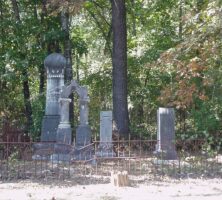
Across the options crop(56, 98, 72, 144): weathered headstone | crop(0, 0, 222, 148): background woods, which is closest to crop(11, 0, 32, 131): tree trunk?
crop(0, 0, 222, 148): background woods

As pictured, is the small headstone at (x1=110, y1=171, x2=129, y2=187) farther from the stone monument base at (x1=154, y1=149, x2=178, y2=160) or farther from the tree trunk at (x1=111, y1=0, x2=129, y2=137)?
the tree trunk at (x1=111, y1=0, x2=129, y2=137)

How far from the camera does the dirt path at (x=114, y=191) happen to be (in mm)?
8273

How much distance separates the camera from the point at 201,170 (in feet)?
36.3

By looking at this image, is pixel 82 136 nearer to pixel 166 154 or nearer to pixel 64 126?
pixel 64 126

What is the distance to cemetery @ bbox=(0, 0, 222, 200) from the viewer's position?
1019cm

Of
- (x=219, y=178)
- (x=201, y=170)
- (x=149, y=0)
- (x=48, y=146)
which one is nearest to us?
(x=219, y=178)

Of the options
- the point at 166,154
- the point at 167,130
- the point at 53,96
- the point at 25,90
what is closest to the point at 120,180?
the point at 166,154

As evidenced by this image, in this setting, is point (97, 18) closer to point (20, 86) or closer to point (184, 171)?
point (20, 86)

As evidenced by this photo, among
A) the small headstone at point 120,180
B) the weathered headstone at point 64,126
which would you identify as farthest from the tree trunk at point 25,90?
the small headstone at point 120,180

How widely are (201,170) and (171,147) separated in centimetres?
208

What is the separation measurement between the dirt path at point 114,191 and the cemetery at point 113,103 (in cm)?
2

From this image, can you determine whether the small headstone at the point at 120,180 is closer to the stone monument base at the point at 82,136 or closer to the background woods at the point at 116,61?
the background woods at the point at 116,61

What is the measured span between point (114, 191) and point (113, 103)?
8875 millimetres

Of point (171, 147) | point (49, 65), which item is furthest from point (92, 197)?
A: point (49, 65)
